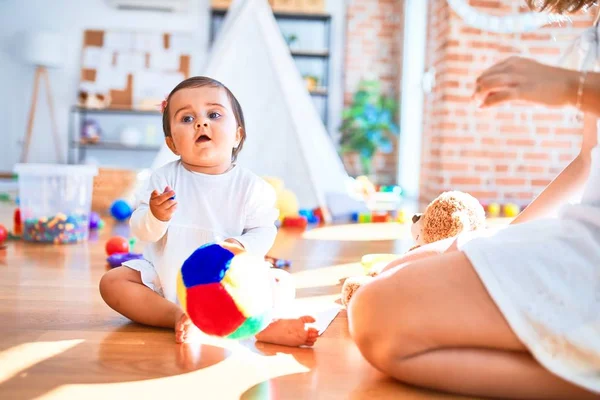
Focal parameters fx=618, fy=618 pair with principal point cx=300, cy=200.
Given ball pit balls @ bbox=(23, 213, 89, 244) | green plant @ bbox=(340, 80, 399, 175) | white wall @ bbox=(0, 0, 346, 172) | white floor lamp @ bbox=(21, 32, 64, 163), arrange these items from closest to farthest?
ball pit balls @ bbox=(23, 213, 89, 244), green plant @ bbox=(340, 80, 399, 175), white floor lamp @ bbox=(21, 32, 64, 163), white wall @ bbox=(0, 0, 346, 172)

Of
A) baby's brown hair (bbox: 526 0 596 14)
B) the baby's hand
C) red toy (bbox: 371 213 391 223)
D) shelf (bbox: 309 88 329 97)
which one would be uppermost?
shelf (bbox: 309 88 329 97)

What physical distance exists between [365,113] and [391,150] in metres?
0.46

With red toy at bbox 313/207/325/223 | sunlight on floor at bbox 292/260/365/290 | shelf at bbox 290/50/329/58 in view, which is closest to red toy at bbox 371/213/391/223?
red toy at bbox 313/207/325/223

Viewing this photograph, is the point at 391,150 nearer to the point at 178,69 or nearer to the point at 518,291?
the point at 178,69

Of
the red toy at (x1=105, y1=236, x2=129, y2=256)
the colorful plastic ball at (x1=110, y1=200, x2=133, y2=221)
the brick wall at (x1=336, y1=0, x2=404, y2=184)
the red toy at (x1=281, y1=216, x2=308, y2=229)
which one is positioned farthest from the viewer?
the brick wall at (x1=336, y1=0, x2=404, y2=184)

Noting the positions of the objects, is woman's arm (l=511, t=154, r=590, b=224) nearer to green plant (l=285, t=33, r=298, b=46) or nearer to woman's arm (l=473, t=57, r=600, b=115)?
woman's arm (l=473, t=57, r=600, b=115)

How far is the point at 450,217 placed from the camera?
110cm

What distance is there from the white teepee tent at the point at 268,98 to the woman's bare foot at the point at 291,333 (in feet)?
6.47

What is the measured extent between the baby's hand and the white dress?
46cm

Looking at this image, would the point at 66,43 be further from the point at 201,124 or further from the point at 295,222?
the point at 201,124

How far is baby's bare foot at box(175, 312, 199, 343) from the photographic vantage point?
3.02 ft

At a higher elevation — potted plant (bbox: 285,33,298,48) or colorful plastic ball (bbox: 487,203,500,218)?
potted plant (bbox: 285,33,298,48)

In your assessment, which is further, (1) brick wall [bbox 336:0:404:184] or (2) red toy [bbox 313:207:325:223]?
(1) brick wall [bbox 336:0:404:184]

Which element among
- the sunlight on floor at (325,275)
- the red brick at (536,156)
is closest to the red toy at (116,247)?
the sunlight on floor at (325,275)
